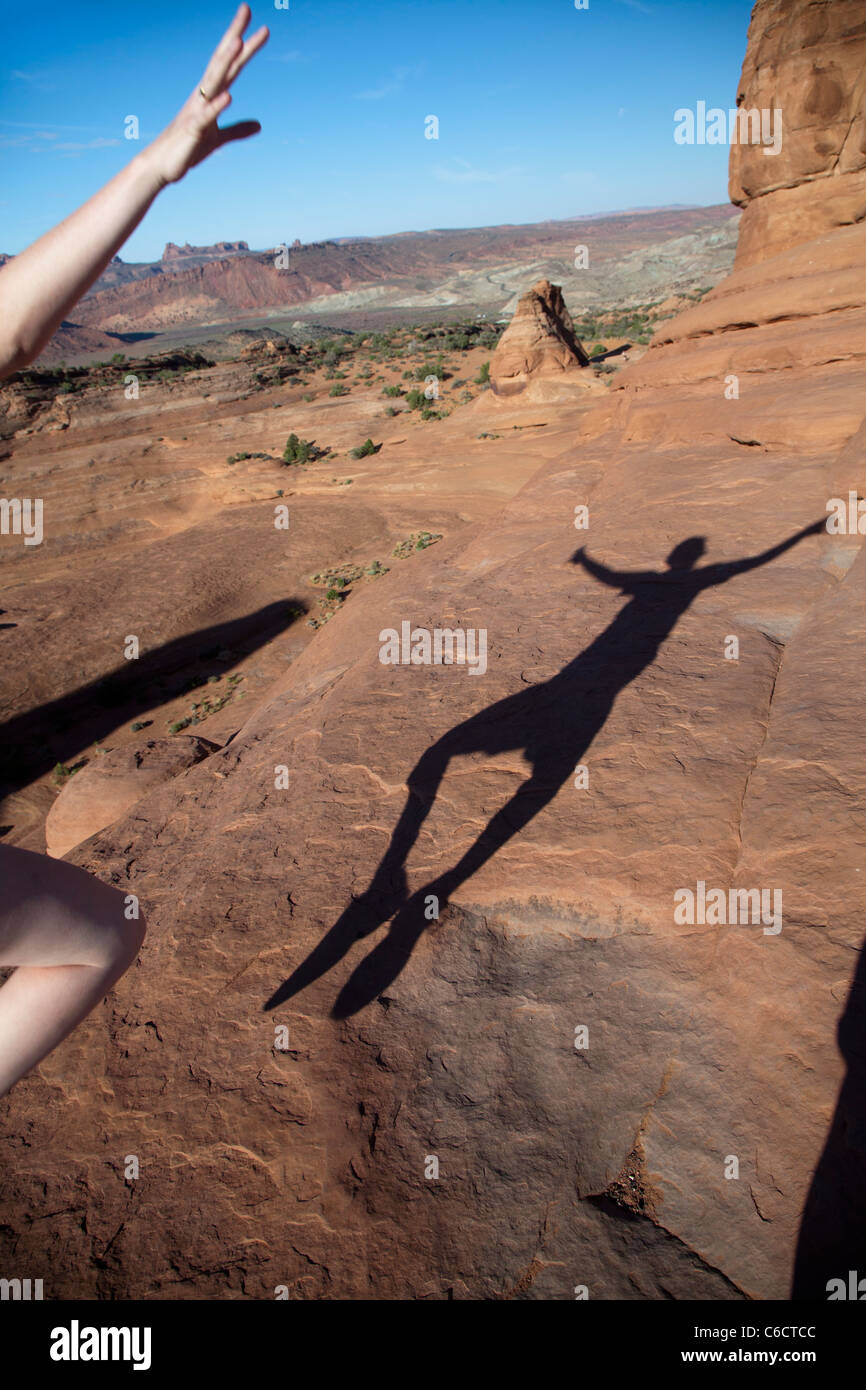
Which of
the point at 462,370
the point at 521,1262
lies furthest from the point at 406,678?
the point at 462,370

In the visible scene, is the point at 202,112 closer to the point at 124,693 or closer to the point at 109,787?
the point at 109,787

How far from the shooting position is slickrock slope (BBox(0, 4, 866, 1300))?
6.71ft

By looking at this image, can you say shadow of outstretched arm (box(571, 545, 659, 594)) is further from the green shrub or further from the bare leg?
the green shrub

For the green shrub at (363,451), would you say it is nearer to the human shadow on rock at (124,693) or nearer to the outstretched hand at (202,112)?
the human shadow on rock at (124,693)

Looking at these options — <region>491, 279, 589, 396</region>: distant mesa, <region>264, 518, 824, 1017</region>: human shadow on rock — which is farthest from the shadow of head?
<region>491, 279, 589, 396</region>: distant mesa

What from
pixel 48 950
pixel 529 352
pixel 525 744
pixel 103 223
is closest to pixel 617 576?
pixel 525 744

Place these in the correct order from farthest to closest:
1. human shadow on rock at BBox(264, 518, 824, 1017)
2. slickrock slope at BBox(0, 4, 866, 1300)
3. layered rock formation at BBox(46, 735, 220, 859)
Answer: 1. layered rock formation at BBox(46, 735, 220, 859)
2. human shadow on rock at BBox(264, 518, 824, 1017)
3. slickrock slope at BBox(0, 4, 866, 1300)

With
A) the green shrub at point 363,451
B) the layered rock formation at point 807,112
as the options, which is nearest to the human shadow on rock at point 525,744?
the layered rock formation at point 807,112

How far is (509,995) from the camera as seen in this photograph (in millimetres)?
2709

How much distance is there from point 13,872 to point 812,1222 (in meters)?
2.13

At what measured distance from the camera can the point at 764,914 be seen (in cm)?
263

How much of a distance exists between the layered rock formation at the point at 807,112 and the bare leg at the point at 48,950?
1136 cm
